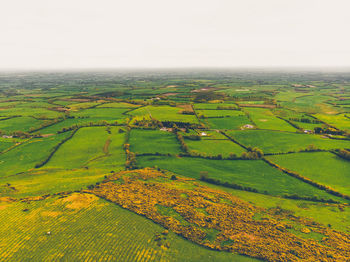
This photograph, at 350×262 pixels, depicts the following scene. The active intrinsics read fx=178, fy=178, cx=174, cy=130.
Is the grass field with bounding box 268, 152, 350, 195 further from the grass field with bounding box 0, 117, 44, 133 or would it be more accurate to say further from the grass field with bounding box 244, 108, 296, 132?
the grass field with bounding box 0, 117, 44, 133

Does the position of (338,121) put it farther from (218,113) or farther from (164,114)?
(164,114)

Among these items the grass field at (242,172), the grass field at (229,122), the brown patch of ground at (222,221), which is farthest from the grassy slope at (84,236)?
the grass field at (229,122)

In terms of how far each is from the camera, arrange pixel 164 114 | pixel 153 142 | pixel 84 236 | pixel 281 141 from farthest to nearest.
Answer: pixel 164 114, pixel 153 142, pixel 281 141, pixel 84 236

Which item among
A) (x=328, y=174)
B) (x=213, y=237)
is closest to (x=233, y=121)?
(x=328, y=174)

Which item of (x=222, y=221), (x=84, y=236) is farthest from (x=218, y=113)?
(x=84, y=236)

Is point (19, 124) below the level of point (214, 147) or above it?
above

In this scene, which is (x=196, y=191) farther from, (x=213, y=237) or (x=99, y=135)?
(x=99, y=135)

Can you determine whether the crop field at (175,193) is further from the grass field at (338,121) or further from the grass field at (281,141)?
the grass field at (338,121)
